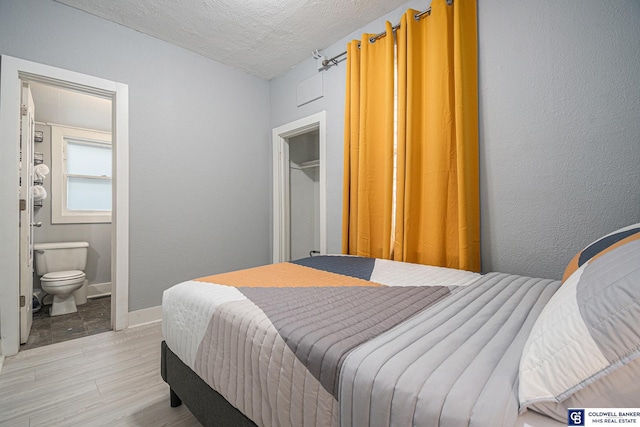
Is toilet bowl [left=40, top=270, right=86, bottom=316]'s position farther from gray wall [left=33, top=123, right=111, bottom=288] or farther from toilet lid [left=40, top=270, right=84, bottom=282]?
gray wall [left=33, top=123, right=111, bottom=288]

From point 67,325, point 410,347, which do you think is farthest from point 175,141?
point 410,347

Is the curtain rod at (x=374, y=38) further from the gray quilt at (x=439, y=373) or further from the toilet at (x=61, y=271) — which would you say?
the toilet at (x=61, y=271)

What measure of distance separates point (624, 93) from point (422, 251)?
4.42 feet

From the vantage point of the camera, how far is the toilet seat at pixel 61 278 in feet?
9.30

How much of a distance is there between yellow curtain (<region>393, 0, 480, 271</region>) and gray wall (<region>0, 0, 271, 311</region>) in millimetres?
1854

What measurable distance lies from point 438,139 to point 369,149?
60cm

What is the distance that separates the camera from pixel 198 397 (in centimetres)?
120

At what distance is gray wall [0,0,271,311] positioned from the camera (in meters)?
2.16

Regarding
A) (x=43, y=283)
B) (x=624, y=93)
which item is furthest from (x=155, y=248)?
(x=624, y=93)

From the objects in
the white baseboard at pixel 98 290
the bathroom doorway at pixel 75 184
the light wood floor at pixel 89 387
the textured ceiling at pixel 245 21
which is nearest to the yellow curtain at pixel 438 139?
the textured ceiling at pixel 245 21

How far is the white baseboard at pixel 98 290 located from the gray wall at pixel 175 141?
176cm

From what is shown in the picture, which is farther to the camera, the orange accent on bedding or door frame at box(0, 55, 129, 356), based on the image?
door frame at box(0, 55, 129, 356)

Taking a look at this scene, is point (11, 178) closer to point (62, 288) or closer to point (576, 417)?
point (62, 288)

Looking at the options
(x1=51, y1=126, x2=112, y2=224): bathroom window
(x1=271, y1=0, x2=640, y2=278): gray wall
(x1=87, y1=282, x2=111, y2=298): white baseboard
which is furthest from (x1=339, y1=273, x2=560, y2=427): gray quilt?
(x1=51, y1=126, x2=112, y2=224): bathroom window
